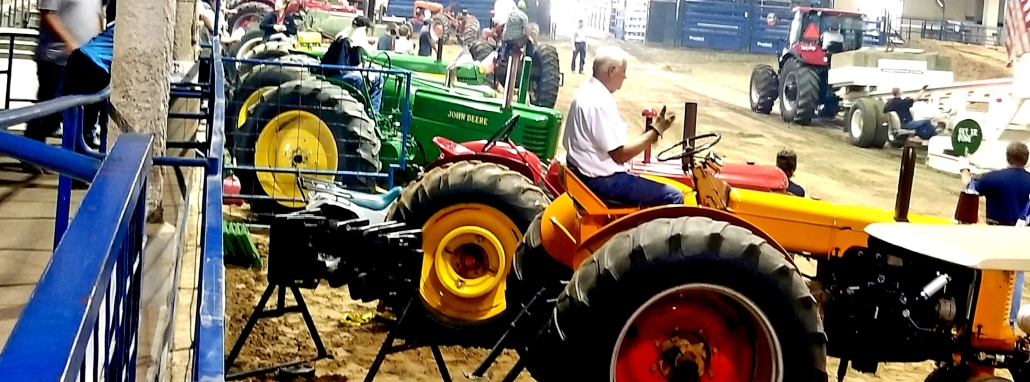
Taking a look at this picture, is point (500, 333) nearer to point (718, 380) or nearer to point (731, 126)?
point (718, 380)

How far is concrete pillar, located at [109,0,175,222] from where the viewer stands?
12.1 ft

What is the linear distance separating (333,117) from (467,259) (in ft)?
7.67

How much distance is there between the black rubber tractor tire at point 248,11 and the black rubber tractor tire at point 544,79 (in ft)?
12.5

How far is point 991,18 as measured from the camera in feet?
58.4

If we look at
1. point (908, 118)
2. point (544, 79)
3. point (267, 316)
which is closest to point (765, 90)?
point (908, 118)

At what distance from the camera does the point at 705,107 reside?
14898 millimetres

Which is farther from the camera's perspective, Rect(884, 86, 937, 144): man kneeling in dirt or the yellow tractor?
Rect(884, 86, 937, 144): man kneeling in dirt

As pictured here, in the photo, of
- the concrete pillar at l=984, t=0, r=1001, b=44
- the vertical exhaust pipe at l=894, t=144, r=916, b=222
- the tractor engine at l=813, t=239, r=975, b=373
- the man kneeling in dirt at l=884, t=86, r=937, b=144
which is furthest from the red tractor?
the tractor engine at l=813, t=239, r=975, b=373

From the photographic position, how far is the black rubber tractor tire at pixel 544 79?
40.4 feet

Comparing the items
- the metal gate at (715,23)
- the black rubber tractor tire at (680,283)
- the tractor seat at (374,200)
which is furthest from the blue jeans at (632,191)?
the metal gate at (715,23)

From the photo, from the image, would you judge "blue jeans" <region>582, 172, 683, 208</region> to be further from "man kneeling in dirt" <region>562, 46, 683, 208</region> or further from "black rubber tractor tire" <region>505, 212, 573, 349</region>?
"black rubber tractor tire" <region>505, 212, 573, 349</region>

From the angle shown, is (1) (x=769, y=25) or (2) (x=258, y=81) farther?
(1) (x=769, y=25)

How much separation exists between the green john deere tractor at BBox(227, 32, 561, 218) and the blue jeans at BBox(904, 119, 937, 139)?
609 centimetres

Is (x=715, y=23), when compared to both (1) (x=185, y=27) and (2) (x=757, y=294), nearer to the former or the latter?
(1) (x=185, y=27)
